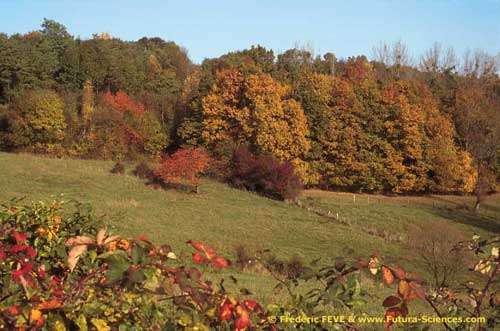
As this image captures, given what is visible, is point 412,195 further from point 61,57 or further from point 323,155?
point 61,57

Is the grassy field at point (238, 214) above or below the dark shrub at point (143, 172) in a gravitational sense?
below

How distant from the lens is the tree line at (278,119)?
51.6m

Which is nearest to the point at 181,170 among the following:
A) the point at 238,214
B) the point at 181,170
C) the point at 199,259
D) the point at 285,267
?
the point at 181,170

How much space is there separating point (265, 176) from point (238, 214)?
10011 mm

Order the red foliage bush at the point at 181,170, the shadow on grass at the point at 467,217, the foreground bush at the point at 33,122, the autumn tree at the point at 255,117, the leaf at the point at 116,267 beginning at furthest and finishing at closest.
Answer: the foreground bush at the point at 33,122 < the autumn tree at the point at 255,117 < the shadow on grass at the point at 467,217 < the red foliage bush at the point at 181,170 < the leaf at the point at 116,267

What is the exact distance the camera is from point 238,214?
110 feet

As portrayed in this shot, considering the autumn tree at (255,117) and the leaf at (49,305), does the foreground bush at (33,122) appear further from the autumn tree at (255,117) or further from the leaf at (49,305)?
the leaf at (49,305)

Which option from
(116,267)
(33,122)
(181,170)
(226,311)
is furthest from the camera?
(33,122)

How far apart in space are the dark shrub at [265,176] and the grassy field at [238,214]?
1822mm

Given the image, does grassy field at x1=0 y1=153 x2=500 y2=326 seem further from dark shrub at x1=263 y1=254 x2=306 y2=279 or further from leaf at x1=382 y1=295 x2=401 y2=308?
leaf at x1=382 y1=295 x2=401 y2=308

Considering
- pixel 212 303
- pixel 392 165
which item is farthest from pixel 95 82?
pixel 212 303

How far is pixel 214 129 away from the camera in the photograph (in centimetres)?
5188

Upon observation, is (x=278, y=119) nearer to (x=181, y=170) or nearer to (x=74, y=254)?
(x=181, y=170)

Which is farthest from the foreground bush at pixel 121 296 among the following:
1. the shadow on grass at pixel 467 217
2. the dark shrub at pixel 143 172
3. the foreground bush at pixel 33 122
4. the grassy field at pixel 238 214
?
the foreground bush at pixel 33 122
